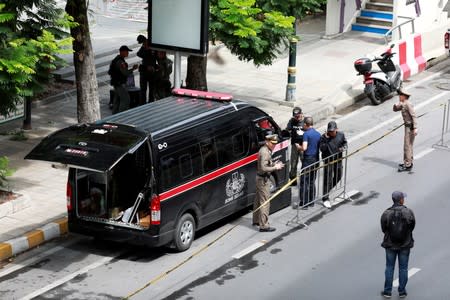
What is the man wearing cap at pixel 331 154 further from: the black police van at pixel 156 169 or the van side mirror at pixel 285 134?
the black police van at pixel 156 169

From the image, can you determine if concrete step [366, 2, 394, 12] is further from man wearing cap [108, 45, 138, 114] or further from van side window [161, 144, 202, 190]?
van side window [161, 144, 202, 190]

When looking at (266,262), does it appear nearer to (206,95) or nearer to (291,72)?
(206,95)

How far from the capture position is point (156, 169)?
45.7ft

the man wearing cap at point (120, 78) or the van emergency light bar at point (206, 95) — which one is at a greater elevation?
the van emergency light bar at point (206, 95)

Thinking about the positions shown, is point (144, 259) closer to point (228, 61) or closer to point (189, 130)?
point (189, 130)

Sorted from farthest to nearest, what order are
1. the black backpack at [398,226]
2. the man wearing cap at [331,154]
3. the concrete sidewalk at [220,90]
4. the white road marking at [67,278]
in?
the man wearing cap at [331,154] < the concrete sidewalk at [220,90] < the white road marking at [67,278] < the black backpack at [398,226]

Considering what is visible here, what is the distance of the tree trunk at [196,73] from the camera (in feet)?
71.6

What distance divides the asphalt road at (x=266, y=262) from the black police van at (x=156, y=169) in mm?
446

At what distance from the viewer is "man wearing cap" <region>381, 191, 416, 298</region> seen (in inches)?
495

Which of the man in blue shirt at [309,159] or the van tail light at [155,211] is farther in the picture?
the man in blue shirt at [309,159]

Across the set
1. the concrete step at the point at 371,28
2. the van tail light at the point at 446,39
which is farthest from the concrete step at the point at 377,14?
the van tail light at the point at 446,39

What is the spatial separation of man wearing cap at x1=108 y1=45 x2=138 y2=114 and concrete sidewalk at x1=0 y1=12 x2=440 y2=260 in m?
0.65

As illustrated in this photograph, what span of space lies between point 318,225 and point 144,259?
10.2 ft

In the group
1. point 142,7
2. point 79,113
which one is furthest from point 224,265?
point 142,7
